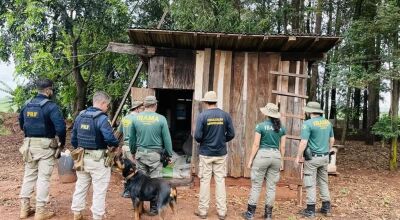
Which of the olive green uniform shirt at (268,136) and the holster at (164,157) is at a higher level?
the olive green uniform shirt at (268,136)

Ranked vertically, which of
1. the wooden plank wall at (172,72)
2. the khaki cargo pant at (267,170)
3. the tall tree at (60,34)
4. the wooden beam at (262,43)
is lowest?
the khaki cargo pant at (267,170)

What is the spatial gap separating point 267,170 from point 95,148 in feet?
9.04

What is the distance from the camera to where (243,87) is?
7.97 m

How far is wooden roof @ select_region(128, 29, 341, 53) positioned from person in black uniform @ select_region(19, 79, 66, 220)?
210 centimetres

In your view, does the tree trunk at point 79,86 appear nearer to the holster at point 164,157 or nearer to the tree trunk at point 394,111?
the holster at point 164,157

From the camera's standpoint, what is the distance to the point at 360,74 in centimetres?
1045

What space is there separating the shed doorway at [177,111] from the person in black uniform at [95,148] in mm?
6142

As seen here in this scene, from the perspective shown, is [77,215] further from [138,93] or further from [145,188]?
[138,93]

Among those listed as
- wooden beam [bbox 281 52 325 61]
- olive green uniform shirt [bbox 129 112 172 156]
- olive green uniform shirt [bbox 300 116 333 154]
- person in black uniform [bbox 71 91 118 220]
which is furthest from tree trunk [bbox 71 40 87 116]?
olive green uniform shirt [bbox 300 116 333 154]

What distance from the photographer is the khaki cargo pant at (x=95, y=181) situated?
17.3ft

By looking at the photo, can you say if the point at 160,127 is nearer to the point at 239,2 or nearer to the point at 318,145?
the point at 318,145

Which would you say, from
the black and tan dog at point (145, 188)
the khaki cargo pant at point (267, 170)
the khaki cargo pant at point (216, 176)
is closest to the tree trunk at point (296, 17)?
the khaki cargo pant at point (267, 170)

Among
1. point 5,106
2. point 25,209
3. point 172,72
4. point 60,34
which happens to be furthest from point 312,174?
point 5,106

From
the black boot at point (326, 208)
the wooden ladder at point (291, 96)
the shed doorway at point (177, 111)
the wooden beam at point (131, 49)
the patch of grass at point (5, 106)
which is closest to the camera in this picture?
the black boot at point (326, 208)
